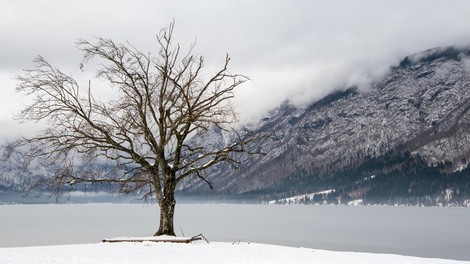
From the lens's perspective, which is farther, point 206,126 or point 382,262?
point 206,126

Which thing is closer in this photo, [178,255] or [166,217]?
[178,255]

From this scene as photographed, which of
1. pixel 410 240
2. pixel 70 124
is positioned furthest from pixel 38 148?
pixel 410 240

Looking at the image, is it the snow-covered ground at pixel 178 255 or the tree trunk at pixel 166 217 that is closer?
the snow-covered ground at pixel 178 255

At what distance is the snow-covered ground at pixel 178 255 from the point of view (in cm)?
1808

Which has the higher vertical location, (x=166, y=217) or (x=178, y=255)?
(x=166, y=217)

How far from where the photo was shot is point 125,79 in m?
27.6

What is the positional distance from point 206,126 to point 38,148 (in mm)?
9049

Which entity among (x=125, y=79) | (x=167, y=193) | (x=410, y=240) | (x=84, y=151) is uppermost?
(x=125, y=79)

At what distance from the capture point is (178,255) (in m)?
19.7

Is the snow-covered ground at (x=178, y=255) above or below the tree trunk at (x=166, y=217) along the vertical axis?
below

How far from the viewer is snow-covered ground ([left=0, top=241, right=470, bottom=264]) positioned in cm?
1808

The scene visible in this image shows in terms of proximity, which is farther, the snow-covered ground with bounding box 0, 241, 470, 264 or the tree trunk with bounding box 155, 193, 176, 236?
the tree trunk with bounding box 155, 193, 176, 236

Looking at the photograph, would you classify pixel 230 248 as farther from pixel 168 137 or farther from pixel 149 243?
pixel 168 137

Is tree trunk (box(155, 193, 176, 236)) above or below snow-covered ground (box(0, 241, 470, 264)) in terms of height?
above
